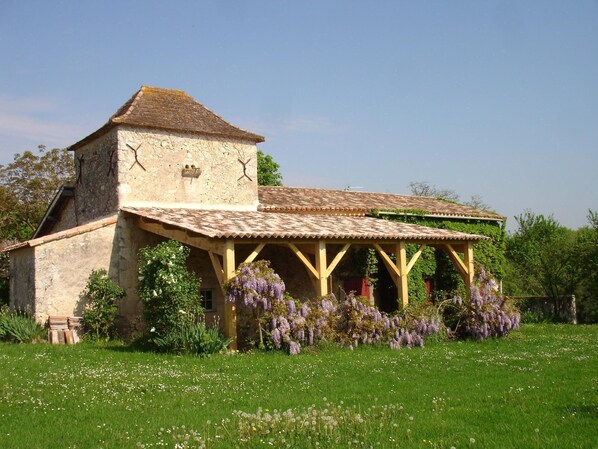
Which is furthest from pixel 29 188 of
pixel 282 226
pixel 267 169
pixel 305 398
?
pixel 305 398

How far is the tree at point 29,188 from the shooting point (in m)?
28.9

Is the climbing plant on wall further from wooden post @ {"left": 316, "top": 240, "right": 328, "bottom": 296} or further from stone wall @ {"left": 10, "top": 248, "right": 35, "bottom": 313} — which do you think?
stone wall @ {"left": 10, "top": 248, "right": 35, "bottom": 313}

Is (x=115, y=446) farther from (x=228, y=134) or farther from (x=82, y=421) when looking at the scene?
(x=228, y=134)

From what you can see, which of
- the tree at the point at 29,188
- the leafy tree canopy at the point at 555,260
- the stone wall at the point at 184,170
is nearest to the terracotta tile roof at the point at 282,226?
the stone wall at the point at 184,170

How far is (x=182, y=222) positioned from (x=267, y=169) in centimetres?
2124

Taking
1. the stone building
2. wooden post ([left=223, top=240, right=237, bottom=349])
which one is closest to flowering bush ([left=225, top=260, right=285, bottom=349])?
wooden post ([left=223, top=240, right=237, bottom=349])

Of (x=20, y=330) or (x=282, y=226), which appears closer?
(x=20, y=330)

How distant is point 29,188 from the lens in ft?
101

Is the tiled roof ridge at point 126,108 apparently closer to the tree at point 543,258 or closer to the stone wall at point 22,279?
the stone wall at point 22,279

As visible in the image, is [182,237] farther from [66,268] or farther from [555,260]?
[555,260]

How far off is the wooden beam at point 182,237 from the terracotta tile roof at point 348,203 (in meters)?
4.13

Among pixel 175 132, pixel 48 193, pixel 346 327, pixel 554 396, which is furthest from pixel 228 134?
pixel 48 193

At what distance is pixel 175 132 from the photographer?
1791 cm

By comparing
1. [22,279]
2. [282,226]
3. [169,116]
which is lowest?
[22,279]
